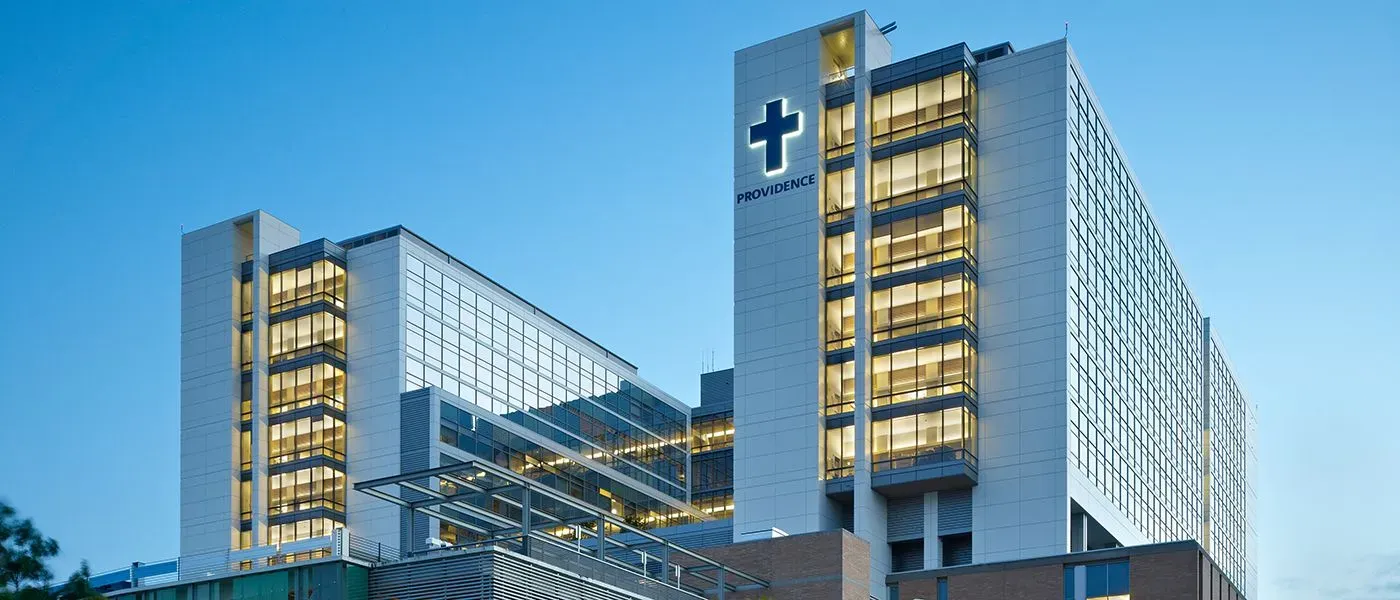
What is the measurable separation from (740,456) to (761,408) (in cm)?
297

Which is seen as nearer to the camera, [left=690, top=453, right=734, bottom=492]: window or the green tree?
the green tree

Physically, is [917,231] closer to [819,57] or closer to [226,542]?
[819,57]

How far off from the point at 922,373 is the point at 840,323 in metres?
6.18

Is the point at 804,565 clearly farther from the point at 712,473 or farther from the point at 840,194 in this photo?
the point at 712,473

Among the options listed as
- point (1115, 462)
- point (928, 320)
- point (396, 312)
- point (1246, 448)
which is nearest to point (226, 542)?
point (396, 312)

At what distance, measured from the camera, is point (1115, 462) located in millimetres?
102125

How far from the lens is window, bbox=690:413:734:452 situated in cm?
13912

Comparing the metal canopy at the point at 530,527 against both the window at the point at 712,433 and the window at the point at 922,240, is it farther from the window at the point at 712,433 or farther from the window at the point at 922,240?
the window at the point at 712,433

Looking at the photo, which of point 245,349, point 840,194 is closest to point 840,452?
point 840,194

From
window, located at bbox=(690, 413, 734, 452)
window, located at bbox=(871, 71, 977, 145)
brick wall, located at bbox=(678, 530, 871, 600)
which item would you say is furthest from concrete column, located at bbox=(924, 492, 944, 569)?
window, located at bbox=(690, 413, 734, 452)

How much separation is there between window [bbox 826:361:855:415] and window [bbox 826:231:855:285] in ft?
16.5

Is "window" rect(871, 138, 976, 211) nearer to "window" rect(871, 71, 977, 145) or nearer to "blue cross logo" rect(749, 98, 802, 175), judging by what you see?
"window" rect(871, 71, 977, 145)

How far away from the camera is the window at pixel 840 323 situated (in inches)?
Answer: 3794

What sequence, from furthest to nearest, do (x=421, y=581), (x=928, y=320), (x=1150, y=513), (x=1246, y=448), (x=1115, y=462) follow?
1. (x=1246, y=448)
2. (x=1150, y=513)
3. (x=1115, y=462)
4. (x=928, y=320)
5. (x=421, y=581)
